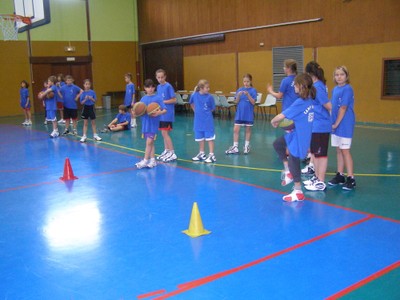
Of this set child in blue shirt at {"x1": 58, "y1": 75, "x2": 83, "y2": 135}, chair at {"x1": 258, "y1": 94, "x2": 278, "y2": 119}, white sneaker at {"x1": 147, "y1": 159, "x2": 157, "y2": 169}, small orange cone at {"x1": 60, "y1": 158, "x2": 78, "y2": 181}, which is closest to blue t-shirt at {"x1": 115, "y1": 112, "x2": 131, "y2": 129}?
child in blue shirt at {"x1": 58, "y1": 75, "x2": 83, "y2": 135}

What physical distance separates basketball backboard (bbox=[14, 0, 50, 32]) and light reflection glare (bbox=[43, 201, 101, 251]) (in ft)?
27.9

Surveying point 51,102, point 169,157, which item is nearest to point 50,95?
point 51,102

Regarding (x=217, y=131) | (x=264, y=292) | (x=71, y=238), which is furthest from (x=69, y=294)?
(x=217, y=131)

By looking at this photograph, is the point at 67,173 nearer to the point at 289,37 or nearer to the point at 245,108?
the point at 245,108

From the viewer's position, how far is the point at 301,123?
225 inches

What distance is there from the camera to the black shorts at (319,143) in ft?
20.5

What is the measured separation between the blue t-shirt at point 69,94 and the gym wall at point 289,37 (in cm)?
785

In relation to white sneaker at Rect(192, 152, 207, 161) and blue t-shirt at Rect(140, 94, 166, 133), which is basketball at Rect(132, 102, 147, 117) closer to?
blue t-shirt at Rect(140, 94, 166, 133)

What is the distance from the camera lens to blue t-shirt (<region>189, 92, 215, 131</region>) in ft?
27.9

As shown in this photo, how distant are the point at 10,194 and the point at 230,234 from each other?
388cm

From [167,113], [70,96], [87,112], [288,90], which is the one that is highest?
[288,90]

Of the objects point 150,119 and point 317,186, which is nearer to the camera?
point 317,186

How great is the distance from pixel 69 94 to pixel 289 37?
829 centimetres

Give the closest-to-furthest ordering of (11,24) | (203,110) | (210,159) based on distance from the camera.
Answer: (203,110) → (210,159) → (11,24)
